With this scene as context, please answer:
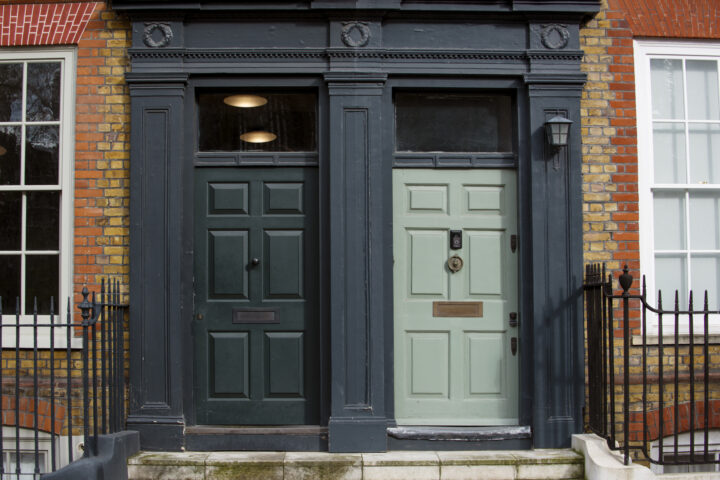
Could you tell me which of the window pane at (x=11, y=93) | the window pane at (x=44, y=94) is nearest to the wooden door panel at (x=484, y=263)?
the window pane at (x=44, y=94)

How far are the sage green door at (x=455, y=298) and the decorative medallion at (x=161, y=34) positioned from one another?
7.23 feet

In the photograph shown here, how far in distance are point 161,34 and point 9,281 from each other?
8.03 feet

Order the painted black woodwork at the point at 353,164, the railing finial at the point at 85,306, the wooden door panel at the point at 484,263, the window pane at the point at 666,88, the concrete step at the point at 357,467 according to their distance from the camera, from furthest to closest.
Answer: the window pane at the point at 666,88
the wooden door panel at the point at 484,263
the painted black woodwork at the point at 353,164
the concrete step at the point at 357,467
the railing finial at the point at 85,306

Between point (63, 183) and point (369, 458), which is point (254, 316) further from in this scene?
point (63, 183)

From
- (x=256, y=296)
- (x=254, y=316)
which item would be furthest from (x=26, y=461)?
(x=256, y=296)

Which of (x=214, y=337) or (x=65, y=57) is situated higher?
(x=65, y=57)

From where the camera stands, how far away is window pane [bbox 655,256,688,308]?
19.9 ft

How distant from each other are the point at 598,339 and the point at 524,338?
588 millimetres

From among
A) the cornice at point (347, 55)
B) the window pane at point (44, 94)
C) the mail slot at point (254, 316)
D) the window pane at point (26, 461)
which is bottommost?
the window pane at point (26, 461)

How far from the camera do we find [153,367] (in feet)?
18.6

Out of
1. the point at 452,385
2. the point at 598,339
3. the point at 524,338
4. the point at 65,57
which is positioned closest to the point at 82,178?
the point at 65,57

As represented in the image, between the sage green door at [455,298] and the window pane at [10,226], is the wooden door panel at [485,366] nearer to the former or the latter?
the sage green door at [455,298]

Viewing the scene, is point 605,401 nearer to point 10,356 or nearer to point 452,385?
point 452,385

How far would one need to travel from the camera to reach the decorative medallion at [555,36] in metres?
5.90
